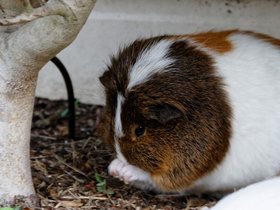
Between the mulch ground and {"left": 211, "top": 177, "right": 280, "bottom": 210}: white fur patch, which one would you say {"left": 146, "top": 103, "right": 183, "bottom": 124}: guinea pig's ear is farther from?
{"left": 211, "top": 177, "right": 280, "bottom": 210}: white fur patch

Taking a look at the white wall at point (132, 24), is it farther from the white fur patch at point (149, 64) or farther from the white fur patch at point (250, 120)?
the white fur patch at point (149, 64)

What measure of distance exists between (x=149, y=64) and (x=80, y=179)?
646 millimetres

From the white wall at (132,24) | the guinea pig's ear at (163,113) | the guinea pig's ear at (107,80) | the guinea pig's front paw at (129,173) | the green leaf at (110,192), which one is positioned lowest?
the green leaf at (110,192)

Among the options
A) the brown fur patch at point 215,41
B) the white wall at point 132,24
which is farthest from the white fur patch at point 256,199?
the white wall at point 132,24

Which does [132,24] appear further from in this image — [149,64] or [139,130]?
[139,130]

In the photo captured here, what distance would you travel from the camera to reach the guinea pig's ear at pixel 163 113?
2.80 m

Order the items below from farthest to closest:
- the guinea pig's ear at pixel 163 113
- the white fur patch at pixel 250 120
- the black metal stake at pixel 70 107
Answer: the black metal stake at pixel 70 107, the white fur patch at pixel 250 120, the guinea pig's ear at pixel 163 113

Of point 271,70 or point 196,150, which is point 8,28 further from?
point 271,70

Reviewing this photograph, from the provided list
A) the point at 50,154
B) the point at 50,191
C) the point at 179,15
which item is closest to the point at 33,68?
the point at 50,191

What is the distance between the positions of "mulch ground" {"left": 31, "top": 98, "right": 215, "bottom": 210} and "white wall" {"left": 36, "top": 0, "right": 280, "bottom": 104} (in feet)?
1.33

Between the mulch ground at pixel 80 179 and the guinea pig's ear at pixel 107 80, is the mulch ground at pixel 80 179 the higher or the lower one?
the lower one

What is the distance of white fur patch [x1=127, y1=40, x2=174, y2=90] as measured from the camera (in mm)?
2869

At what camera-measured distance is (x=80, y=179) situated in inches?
124

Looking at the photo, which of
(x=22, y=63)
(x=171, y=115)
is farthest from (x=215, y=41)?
(x=22, y=63)
